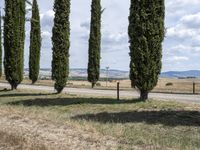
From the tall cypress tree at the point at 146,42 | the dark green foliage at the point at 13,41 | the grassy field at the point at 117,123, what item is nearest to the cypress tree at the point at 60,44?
the dark green foliage at the point at 13,41

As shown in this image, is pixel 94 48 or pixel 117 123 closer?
pixel 117 123

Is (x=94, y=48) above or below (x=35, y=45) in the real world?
below

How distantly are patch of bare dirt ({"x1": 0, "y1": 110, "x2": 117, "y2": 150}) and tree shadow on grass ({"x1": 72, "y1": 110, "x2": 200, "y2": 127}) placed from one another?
4.28 m

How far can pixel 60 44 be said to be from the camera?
111 feet

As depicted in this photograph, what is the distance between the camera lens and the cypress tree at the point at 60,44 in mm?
33594

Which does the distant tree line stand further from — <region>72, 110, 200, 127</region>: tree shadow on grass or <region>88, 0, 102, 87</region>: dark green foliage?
<region>72, 110, 200, 127</region>: tree shadow on grass

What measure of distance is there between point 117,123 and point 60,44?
18157 mm

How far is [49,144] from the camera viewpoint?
10.5m

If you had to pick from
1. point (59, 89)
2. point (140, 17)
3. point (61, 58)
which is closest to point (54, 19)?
point (61, 58)

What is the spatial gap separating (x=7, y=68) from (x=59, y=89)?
5.72 metres

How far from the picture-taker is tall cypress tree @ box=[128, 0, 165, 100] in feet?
78.0

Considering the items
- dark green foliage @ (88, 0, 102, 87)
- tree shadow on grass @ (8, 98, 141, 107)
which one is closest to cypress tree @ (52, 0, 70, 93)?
tree shadow on grass @ (8, 98, 141, 107)

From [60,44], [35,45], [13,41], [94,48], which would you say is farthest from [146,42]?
[35,45]

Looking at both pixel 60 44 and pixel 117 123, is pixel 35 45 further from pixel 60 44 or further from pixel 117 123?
pixel 117 123
